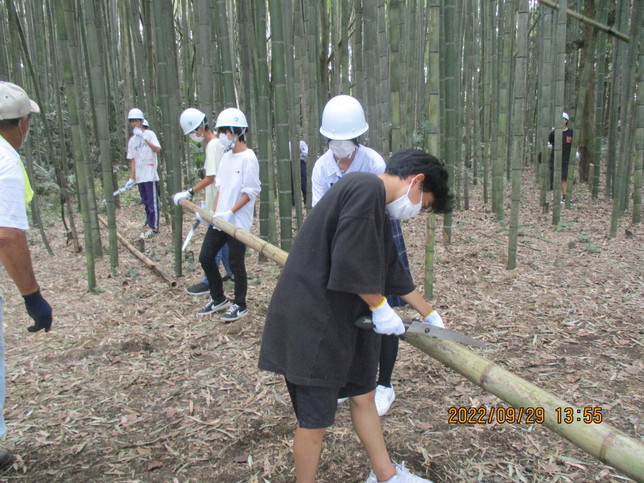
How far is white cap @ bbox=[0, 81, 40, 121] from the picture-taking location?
1.67 metres

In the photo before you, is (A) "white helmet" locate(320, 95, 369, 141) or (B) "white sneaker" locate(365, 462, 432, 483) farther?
(A) "white helmet" locate(320, 95, 369, 141)

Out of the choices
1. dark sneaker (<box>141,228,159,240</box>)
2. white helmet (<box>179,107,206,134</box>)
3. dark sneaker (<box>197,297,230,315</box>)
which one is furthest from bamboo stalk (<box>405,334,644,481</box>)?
dark sneaker (<box>141,228,159,240</box>)

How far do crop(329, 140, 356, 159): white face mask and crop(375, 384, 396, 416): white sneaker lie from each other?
1.15 meters

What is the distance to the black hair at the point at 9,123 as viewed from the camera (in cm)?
171

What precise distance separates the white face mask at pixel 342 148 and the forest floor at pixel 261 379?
1.23 m

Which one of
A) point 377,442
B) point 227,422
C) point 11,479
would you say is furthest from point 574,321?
point 11,479

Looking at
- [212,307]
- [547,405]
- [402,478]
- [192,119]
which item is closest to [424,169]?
[547,405]

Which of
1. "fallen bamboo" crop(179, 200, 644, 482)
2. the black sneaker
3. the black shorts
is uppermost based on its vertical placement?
"fallen bamboo" crop(179, 200, 644, 482)

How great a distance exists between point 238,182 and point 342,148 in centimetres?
122

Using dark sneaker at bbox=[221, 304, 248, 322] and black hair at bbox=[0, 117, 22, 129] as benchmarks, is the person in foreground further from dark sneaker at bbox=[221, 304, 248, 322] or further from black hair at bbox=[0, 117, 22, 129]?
dark sneaker at bbox=[221, 304, 248, 322]

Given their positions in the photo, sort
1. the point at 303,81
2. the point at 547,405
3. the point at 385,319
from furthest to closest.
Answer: the point at 303,81, the point at 385,319, the point at 547,405

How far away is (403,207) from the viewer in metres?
1.57

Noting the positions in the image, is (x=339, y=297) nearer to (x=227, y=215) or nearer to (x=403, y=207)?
(x=403, y=207)

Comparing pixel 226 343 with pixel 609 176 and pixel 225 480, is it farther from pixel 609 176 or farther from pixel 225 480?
pixel 609 176
